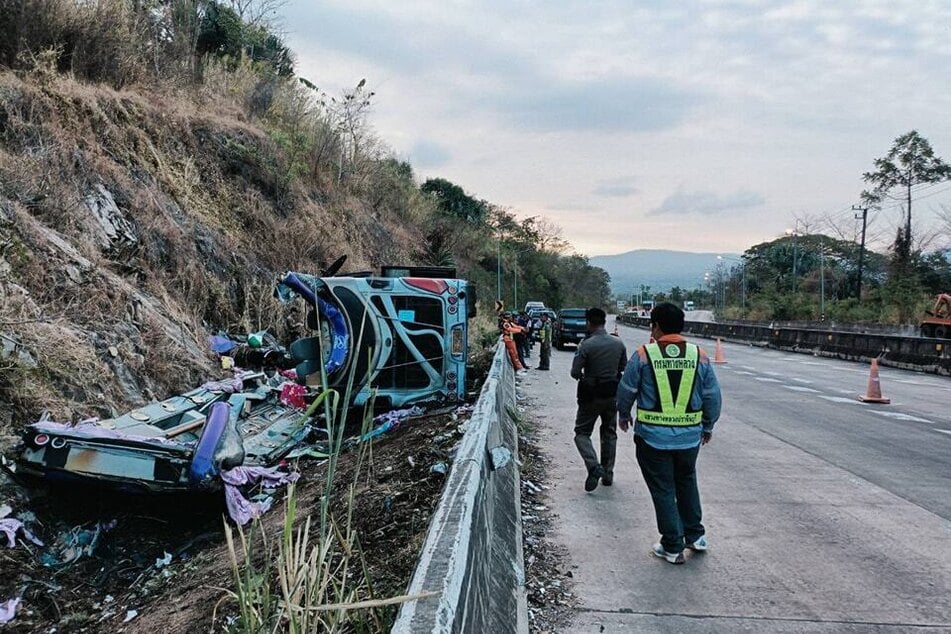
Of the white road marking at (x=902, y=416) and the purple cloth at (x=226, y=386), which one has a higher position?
the purple cloth at (x=226, y=386)

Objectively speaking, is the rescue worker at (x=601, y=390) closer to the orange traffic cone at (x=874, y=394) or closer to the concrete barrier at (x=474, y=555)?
the concrete barrier at (x=474, y=555)

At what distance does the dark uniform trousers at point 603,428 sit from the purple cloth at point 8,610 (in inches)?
193

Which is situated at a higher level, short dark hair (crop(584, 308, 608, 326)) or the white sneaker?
short dark hair (crop(584, 308, 608, 326))

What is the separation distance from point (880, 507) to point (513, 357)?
35.9 feet

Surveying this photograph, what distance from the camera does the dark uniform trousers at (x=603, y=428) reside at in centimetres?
723

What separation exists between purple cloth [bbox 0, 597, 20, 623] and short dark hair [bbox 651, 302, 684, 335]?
4.87 m

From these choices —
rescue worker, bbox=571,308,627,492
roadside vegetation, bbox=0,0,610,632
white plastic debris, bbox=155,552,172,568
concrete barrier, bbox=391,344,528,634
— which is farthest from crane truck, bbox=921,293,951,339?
white plastic debris, bbox=155,552,172,568

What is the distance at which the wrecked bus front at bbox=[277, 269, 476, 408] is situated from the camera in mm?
9555

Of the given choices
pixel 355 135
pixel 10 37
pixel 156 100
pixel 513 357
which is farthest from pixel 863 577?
pixel 355 135

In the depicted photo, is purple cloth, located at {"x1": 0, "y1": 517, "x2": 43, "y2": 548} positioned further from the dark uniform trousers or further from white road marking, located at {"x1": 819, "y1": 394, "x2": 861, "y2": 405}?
white road marking, located at {"x1": 819, "y1": 394, "x2": 861, "y2": 405}

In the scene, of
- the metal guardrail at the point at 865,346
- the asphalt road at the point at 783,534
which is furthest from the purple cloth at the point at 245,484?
the metal guardrail at the point at 865,346

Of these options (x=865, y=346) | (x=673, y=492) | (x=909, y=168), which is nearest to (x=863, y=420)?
(x=673, y=492)

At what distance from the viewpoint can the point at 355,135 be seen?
84.8ft

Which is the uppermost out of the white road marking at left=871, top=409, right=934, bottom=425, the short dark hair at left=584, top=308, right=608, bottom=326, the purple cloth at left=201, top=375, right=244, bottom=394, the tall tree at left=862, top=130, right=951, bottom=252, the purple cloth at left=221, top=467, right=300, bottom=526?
the tall tree at left=862, top=130, right=951, bottom=252
